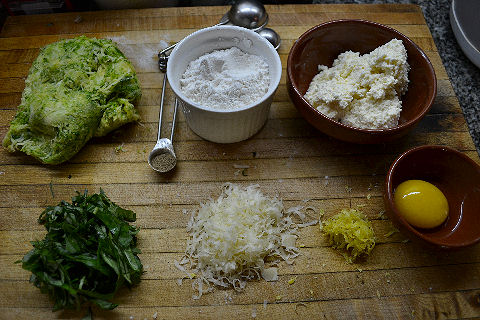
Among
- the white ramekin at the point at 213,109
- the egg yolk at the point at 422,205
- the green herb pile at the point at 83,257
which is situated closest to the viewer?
the green herb pile at the point at 83,257

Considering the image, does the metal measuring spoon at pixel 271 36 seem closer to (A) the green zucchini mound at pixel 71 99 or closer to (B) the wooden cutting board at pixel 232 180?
(B) the wooden cutting board at pixel 232 180

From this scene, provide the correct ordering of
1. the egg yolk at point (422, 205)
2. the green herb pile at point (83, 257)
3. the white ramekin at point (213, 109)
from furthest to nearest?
the white ramekin at point (213, 109) < the egg yolk at point (422, 205) < the green herb pile at point (83, 257)

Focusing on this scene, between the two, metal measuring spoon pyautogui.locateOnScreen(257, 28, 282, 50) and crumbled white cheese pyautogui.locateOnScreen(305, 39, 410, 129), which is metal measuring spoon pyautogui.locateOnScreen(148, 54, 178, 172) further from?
metal measuring spoon pyautogui.locateOnScreen(257, 28, 282, 50)

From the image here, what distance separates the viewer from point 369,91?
204 centimetres

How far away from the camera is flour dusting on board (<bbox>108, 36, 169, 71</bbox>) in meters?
2.43

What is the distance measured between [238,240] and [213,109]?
610mm

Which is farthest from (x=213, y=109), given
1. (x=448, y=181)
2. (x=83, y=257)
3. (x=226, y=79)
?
(x=448, y=181)

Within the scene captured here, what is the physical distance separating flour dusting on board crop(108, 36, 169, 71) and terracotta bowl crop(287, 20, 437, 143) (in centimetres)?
82

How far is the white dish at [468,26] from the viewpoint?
2502 millimetres

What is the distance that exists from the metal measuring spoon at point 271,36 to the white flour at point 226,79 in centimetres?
33

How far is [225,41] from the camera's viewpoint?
221 centimetres

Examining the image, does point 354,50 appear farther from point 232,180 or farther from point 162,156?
point 162,156

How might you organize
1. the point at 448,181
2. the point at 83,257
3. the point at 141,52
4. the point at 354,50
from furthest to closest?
the point at 141,52 → the point at 354,50 → the point at 448,181 → the point at 83,257

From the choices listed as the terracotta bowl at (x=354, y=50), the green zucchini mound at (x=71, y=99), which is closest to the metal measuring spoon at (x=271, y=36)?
the terracotta bowl at (x=354, y=50)
